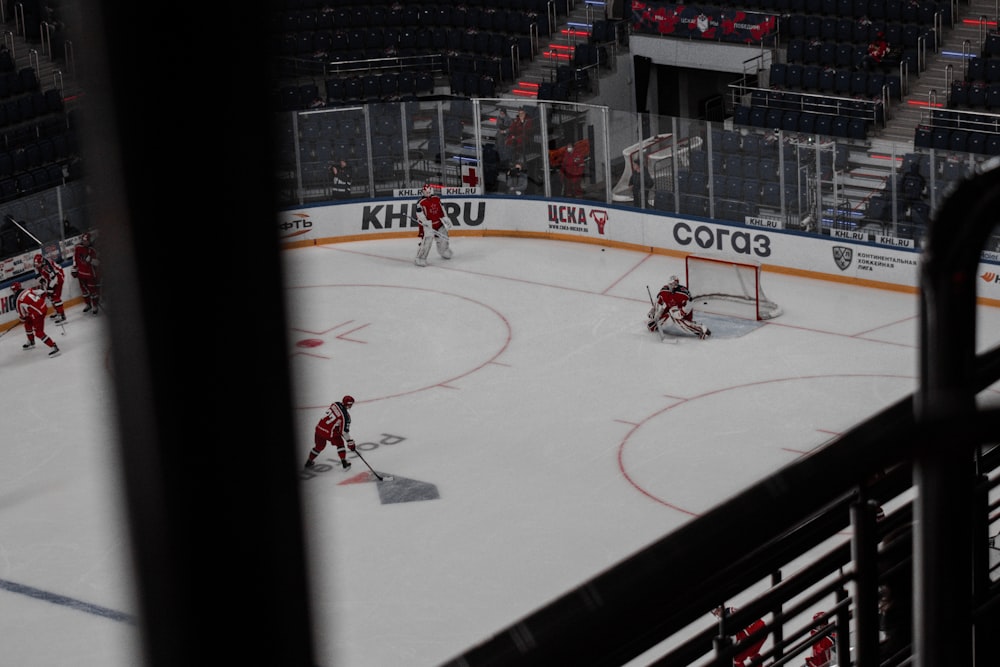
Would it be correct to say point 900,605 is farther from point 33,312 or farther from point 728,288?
point 33,312

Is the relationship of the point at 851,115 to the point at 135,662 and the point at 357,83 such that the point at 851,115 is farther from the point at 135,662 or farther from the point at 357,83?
the point at 135,662

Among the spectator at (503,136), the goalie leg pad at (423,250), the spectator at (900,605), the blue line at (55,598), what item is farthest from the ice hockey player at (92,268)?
the spectator at (503,136)

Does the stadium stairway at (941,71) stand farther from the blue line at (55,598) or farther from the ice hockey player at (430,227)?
the blue line at (55,598)

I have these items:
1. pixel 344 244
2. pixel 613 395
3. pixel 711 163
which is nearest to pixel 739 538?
pixel 613 395

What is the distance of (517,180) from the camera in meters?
24.2

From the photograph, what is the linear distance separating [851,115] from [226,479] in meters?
24.0

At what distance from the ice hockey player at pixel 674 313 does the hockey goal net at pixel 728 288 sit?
35.3 inches

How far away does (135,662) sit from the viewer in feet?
2.17

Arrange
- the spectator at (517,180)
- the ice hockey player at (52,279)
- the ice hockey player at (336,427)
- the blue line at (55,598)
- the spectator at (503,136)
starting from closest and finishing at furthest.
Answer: the blue line at (55,598) → the ice hockey player at (336,427) → the ice hockey player at (52,279) → the spectator at (503,136) → the spectator at (517,180)

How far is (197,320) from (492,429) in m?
15.7

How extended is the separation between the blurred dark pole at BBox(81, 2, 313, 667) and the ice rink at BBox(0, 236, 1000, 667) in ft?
29.7

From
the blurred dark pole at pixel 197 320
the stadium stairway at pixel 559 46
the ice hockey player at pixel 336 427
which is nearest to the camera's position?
the blurred dark pole at pixel 197 320

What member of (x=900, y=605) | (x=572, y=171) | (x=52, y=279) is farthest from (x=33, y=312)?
(x=900, y=605)

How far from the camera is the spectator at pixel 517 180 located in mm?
24062
